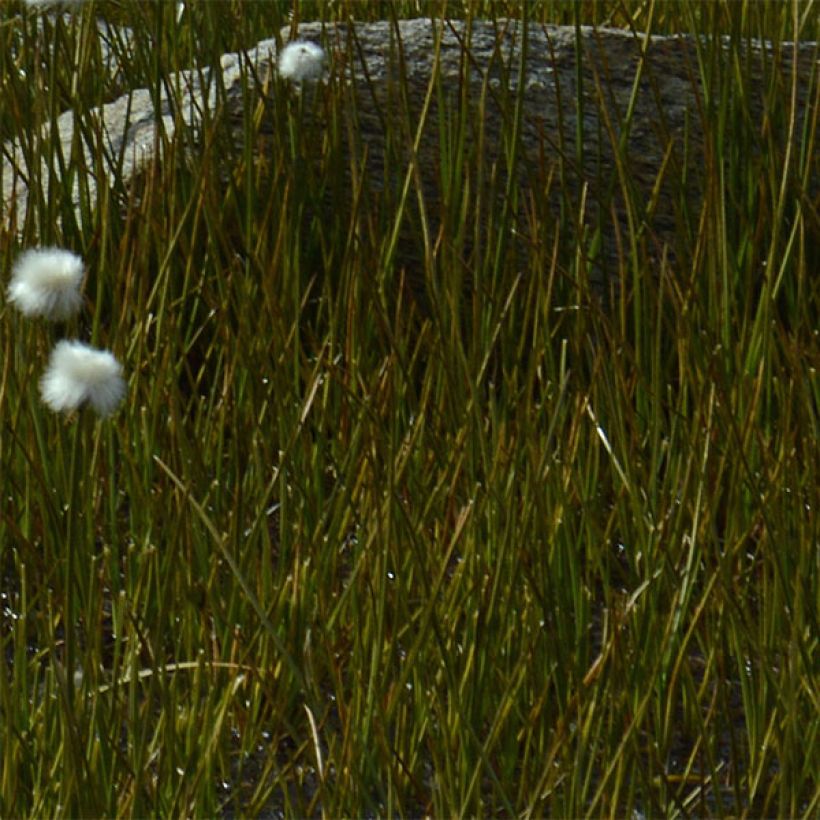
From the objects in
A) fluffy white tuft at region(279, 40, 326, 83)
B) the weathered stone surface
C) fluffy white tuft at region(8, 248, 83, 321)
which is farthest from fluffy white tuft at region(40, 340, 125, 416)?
the weathered stone surface

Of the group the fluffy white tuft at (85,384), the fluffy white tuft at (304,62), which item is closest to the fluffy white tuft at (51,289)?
the fluffy white tuft at (85,384)

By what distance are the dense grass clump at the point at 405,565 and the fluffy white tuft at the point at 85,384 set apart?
1.7 inches

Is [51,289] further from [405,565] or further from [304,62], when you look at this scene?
[304,62]

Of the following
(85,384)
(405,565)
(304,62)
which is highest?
(304,62)

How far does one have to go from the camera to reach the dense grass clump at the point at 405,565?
1246 mm

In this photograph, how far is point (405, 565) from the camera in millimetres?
1531

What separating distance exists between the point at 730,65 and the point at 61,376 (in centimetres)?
155

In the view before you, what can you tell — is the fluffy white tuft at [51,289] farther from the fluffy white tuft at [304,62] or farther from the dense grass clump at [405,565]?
the fluffy white tuft at [304,62]

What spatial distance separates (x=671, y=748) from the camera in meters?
1.51

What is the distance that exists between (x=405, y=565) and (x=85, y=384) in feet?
2.14

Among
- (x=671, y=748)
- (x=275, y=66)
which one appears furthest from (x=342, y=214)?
(x=671, y=748)

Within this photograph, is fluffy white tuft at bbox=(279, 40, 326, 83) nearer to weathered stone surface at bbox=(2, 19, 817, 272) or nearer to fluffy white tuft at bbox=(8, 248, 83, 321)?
weathered stone surface at bbox=(2, 19, 817, 272)

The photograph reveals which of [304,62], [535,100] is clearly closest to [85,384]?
[304,62]

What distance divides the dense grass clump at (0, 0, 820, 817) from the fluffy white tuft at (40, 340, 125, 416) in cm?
4
